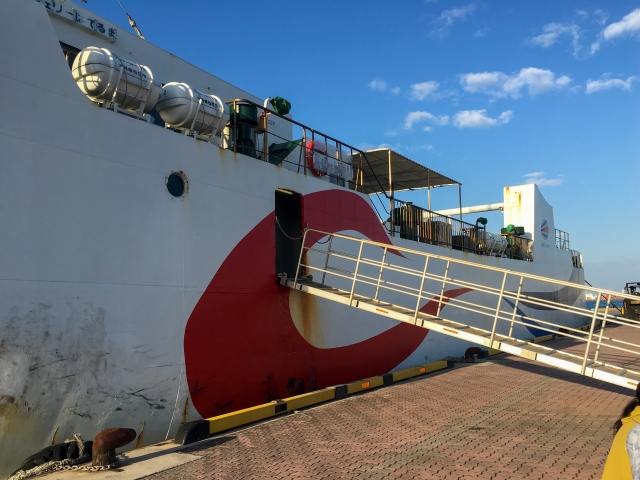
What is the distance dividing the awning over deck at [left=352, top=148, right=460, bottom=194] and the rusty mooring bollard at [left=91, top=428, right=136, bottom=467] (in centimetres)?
747

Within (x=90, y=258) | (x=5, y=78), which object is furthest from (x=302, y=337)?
(x=5, y=78)

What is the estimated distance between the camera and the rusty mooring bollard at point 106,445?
4.38 m

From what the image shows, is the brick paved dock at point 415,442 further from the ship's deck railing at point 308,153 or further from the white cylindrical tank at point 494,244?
the white cylindrical tank at point 494,244

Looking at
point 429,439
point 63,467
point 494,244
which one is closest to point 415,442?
point 429,439

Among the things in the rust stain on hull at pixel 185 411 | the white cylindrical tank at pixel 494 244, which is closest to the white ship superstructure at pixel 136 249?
the rust stain on hull at pixel 185 411

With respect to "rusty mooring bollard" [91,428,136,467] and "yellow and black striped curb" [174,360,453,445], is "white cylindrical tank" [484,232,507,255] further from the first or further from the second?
"rusty mooring bollard" [91,428,136,467]

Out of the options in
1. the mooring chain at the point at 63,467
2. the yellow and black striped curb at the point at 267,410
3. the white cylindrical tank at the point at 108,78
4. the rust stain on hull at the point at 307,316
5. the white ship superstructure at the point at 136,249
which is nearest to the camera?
the mooring chain at the point at 63,467

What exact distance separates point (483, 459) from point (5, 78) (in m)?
5.84

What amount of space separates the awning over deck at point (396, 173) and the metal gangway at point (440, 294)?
7.01ft

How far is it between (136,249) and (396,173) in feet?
29.6

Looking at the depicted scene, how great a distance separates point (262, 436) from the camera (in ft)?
17.9

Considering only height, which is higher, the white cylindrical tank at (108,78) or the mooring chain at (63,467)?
the white cylindrical tank at (108,78)

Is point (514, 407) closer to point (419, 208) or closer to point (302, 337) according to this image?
point (302, 337)

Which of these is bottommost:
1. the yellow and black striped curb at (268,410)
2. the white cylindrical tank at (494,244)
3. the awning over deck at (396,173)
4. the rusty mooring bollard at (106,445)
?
the yellow and black striped curb at (268,410)
